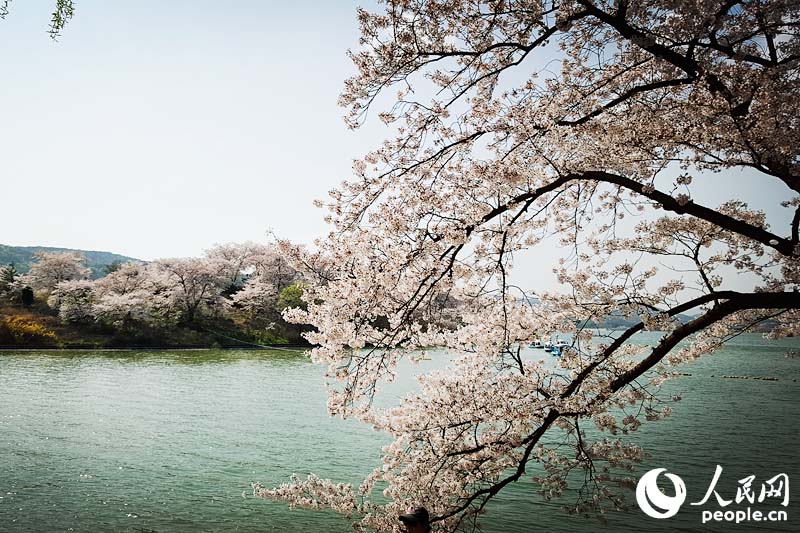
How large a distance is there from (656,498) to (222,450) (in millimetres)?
9568

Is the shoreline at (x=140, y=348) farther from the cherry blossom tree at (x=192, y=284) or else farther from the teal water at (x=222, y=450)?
the teal water at (x=222, y=450)

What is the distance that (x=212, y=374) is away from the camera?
85.0 ft

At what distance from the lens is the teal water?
8297mm

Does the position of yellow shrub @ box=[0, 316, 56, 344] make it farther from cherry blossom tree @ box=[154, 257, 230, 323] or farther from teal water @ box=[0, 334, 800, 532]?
teal water @ box=[0, 334, 800, 532]

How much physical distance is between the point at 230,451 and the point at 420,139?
1042 centimetres

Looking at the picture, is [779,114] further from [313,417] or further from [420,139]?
[313,417]

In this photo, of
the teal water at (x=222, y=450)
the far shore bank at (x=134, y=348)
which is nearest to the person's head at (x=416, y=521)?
the teal water at (x=222, y=450)

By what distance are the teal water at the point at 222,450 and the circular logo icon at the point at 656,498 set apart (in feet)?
0.62

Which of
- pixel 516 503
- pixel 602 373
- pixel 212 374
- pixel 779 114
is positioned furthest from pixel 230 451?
pixel 212 374
